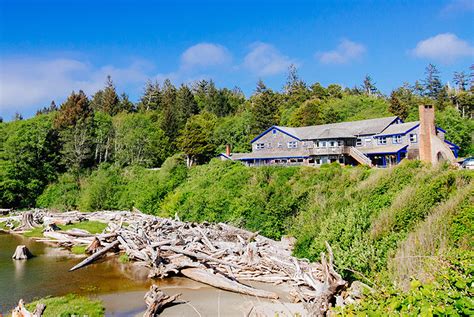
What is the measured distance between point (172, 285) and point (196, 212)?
14.1 m

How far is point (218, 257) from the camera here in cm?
1966

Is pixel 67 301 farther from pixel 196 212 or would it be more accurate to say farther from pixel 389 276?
pixel 196 212

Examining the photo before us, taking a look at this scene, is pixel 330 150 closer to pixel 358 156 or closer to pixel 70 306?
pixel 358 156

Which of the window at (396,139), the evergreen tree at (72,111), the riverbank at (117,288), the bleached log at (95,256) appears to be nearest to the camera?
the riverbank at (117,288)

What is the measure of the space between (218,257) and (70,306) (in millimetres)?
7950

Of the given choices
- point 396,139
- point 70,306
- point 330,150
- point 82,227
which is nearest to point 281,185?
point 70,306

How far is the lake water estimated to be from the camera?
558 inches

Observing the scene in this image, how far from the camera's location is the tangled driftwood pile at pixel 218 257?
14391mm

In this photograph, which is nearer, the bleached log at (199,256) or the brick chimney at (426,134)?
the bleached log at (199,256)

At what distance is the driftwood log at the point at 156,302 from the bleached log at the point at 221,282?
8.28 ft

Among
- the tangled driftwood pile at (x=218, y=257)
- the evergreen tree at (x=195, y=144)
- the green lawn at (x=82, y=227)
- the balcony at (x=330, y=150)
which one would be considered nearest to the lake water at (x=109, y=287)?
the tangled driftwood pile at (x=218, y=257)

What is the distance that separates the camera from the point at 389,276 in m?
11.6

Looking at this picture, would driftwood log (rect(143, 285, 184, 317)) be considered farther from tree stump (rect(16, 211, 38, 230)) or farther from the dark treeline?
the dark treeline

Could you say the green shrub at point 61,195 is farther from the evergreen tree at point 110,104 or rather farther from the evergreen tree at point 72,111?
the evergreen tree at point 110,104
